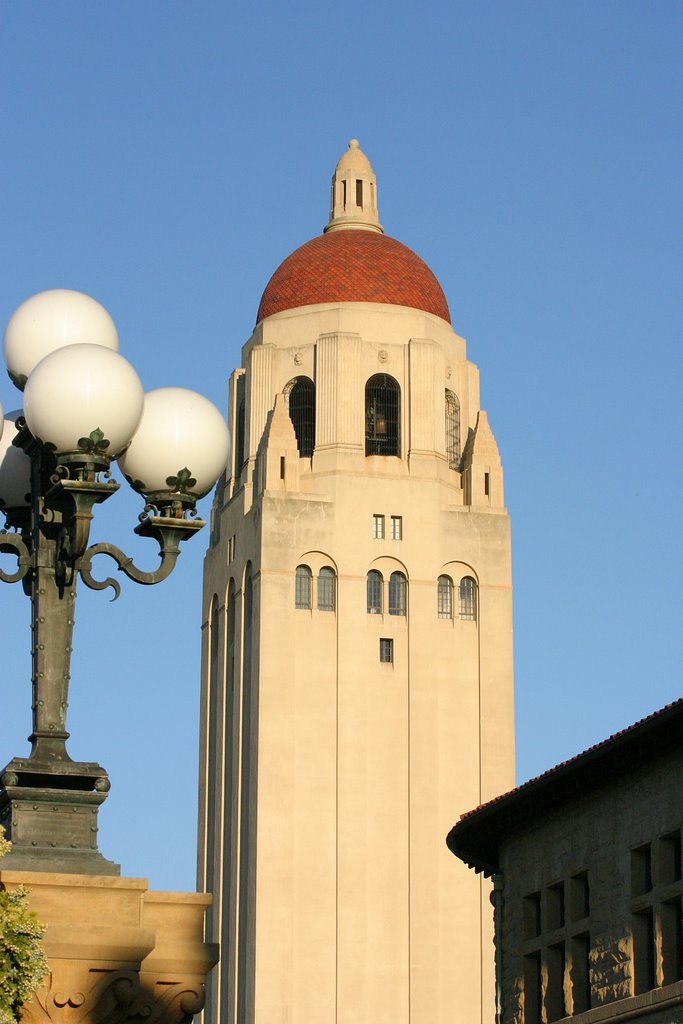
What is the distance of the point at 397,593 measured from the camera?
85.5 meters

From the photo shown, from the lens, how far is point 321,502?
Result: 85812 mm

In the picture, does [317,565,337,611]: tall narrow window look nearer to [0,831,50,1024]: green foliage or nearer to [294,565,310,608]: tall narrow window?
[294,565,310,608]: tall narrow window

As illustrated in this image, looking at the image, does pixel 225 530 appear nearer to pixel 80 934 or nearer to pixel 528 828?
pixel 528 828

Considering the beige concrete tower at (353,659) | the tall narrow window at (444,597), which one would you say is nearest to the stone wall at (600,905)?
the beige concrete tower at (353,659)

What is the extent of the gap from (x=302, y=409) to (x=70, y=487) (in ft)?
258

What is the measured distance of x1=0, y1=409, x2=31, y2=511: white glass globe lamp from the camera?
13523 mm

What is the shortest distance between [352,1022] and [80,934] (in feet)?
231

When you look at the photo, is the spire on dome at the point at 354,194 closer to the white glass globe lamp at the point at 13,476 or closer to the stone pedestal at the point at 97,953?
the white glass globe lamp at the point at 13,476

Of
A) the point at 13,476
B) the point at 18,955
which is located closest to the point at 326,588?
the point at 13,476

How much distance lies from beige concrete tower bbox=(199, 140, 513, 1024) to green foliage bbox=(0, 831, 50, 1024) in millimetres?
69487

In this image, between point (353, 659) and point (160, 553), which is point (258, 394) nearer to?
point (353, 659)

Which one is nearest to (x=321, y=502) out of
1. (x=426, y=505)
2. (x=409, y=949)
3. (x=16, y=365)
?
(x=426, y=505)

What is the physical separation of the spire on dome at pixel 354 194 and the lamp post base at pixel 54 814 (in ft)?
283

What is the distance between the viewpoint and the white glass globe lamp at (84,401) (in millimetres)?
11758
